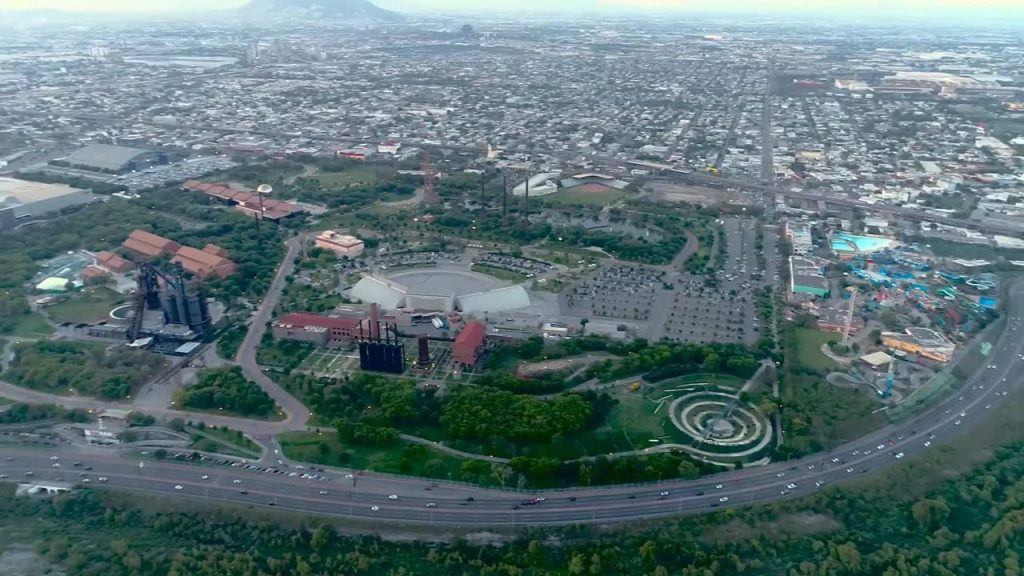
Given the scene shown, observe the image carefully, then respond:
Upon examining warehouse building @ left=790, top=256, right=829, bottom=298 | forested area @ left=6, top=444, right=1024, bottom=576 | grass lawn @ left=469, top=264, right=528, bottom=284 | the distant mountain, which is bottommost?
forested area @ left=6, top=444, right=1024, bottom=576

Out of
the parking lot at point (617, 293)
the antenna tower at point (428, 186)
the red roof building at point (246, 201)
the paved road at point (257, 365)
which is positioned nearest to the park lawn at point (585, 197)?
the antenna tower at point (428, 186)

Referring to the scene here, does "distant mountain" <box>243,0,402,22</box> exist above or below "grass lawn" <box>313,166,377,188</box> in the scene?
above

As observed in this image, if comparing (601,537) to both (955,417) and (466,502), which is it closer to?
(466,502)

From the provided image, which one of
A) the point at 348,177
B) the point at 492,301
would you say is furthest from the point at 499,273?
the point at 348,177

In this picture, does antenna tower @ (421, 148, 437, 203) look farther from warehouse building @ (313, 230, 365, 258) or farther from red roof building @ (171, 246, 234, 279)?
red roof building @ (171, 246, 234, 279)

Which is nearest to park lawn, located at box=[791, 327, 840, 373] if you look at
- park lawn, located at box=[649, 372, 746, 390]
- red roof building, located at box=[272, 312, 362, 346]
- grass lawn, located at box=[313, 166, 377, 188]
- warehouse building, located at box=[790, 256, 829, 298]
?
park lawn, located at box=[649, 372, 746, 390]

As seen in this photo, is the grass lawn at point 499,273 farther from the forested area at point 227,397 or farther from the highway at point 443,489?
the highway at point 443,489

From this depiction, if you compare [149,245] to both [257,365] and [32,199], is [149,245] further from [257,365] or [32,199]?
[257,365]

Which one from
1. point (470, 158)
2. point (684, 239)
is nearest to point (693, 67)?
point (470, 158)
